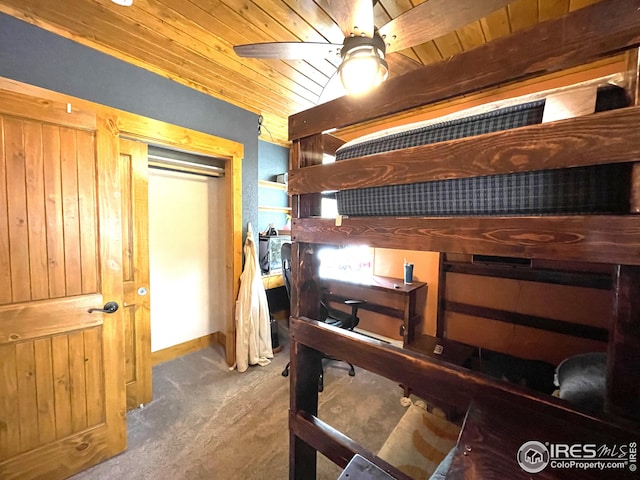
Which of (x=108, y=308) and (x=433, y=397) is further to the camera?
(x=108, y=308)

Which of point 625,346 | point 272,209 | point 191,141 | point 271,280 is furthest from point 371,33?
point 272,209

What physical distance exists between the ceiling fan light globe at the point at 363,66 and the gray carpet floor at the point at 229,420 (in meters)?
2.21

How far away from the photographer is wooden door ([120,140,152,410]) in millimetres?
2084

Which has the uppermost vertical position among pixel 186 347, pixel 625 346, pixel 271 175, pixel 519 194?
pixel 271 175

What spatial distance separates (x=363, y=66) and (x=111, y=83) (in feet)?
5.90

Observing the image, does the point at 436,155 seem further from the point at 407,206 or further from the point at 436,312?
the point at 436,312

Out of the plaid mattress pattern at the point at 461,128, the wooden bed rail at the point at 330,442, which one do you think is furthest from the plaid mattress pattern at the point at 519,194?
the wooden bed rail at the point at 330,442

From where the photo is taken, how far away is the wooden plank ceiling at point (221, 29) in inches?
59.7

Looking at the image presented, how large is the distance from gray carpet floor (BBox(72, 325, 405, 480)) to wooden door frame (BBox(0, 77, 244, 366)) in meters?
0.43

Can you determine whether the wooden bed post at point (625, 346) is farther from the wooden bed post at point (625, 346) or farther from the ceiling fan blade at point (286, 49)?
the ceiling fan blade at point (286, 49)

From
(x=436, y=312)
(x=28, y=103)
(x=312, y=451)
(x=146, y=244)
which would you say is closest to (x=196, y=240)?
(x=146, y=244)

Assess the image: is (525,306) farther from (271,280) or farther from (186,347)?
(186,347)

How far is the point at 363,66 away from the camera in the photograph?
1.37m

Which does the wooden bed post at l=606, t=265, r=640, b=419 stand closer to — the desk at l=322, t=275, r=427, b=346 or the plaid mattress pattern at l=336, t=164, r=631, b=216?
the plaid mattress pattern at l=336, t=164, r=631, b=216
